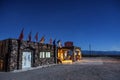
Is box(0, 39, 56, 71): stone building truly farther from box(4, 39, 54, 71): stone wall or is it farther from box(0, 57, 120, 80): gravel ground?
box(0, 57, 120, 80): gravel ground

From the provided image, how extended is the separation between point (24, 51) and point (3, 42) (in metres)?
3.45

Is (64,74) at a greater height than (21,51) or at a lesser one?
lesser

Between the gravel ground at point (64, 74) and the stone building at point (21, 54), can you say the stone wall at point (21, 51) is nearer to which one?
the stone building at point (21, 54)

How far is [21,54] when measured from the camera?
23484mm

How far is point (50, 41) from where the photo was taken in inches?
1345

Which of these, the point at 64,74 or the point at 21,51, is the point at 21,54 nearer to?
the point at 21,51

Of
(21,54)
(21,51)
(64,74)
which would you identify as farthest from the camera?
(21,51)

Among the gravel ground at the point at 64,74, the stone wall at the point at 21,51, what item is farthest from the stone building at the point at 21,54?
the gravel ground at the point at 64,74

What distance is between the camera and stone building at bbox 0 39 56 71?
21625 mm

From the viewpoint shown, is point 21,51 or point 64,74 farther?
point 21,51

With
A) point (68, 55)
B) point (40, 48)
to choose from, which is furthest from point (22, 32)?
point (68, 55)

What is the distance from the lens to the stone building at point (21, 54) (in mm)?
21625

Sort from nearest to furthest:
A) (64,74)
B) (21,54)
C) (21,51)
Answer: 1. (64,74)
2. (21,54)
3. (21,51)

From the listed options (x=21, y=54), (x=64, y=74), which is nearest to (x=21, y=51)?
(x=21, y=54)
